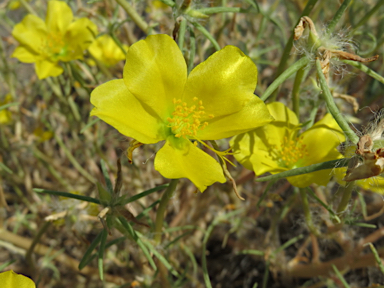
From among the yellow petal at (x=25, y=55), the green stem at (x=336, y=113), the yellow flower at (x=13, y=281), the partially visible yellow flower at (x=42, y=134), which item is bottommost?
the partially visible yellow flower at (x=42, y=134)

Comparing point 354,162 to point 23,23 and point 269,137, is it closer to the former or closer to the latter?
point 269,137

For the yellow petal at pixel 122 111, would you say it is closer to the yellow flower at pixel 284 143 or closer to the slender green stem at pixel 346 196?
the yellow flower at pixel 284 143

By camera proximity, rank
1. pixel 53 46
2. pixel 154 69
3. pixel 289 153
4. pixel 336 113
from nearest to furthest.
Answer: pixel 336 113, pixel 154 69, pixel 289 153, pixel 53 46

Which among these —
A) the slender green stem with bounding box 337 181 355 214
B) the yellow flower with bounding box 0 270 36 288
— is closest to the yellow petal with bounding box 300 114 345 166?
the slender green stem with bounding box 337 181 355 214

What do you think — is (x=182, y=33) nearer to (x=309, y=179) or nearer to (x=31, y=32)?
(x=309, y=179)

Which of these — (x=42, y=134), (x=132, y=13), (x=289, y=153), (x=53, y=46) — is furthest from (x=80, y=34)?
(x=289, y=153)

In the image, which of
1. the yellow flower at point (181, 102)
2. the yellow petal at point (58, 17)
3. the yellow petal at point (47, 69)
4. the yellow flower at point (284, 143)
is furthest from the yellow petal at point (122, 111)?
the yellow petal at point (58, 17)
